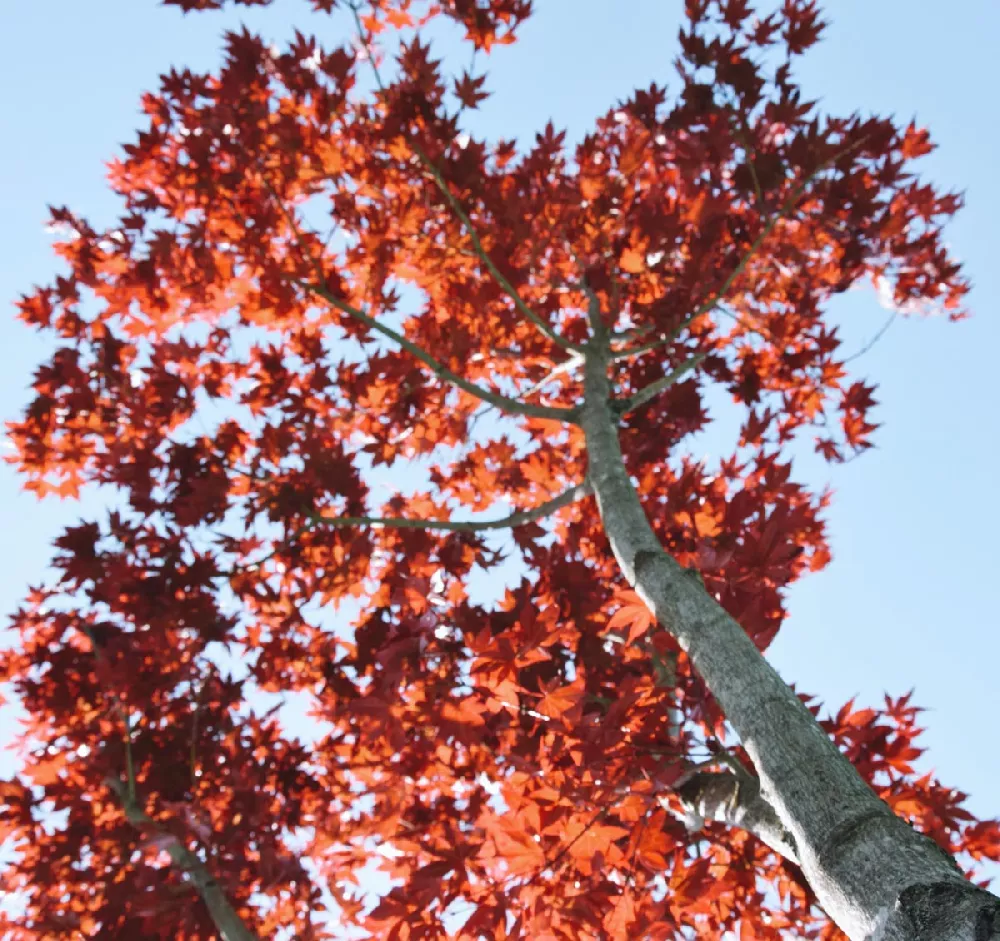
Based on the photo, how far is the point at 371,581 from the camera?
204 inches

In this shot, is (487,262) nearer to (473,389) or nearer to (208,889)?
(473,389)

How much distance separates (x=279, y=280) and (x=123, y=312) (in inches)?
55.8

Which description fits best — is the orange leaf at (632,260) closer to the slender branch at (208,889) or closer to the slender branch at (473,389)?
the slender branch at (473,389)

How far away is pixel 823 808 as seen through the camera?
1.49 m

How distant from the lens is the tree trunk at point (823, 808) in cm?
115

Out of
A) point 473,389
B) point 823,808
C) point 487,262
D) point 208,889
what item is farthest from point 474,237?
point 208,889

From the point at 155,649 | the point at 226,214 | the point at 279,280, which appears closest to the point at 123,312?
the point at 226,214

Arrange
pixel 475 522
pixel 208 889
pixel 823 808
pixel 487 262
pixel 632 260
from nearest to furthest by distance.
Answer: pixel 823 808 < pixel 475 522 < pixel 208 889 < pixel 487 262 < pixel 632 260

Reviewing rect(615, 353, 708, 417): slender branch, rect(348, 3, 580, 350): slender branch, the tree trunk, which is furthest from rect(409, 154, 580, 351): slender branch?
the tree trunk

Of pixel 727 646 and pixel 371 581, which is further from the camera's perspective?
pixel 371 581

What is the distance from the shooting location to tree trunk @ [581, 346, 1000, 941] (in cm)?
115

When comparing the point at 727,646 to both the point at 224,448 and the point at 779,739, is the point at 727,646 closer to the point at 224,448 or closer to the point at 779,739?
the point at 779,739

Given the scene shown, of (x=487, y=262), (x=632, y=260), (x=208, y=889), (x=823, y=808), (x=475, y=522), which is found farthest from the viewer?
(x=632, y=260)

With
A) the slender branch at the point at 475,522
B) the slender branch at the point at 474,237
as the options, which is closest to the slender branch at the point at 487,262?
the slender branch at the point at 474,237
